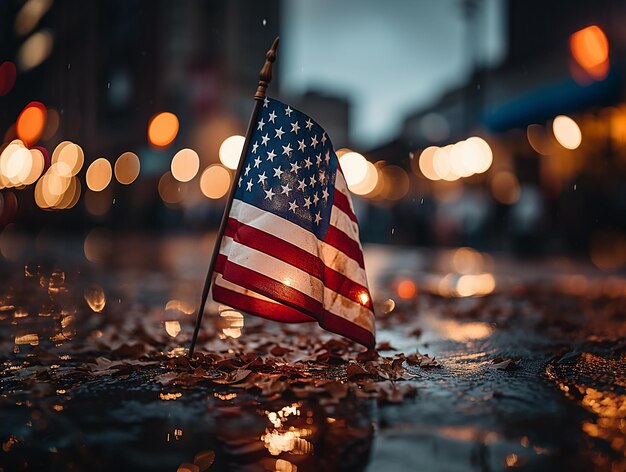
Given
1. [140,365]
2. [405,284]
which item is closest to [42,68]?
[405,284]

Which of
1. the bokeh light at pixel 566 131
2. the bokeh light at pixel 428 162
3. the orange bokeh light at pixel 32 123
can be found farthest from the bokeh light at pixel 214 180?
the bokeh light at pixel 566 131

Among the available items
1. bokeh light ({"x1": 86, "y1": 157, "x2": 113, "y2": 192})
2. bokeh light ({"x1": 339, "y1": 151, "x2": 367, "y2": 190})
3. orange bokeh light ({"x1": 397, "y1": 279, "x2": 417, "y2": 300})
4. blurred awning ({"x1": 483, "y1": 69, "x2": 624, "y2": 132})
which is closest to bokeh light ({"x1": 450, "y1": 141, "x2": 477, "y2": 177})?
blurred awning ({"x1": 483, "y1": 69, "x2": 624, "y2": 132})

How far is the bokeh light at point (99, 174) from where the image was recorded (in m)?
54.6

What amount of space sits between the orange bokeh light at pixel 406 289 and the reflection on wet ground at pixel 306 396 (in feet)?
7.32

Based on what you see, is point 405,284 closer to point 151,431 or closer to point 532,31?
point 151,431

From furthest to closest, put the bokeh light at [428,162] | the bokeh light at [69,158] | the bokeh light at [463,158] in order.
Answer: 1. the bokeh light at [69,158]
2. the bokeh light at [428,162]
3. the bokeh light at [463,158]

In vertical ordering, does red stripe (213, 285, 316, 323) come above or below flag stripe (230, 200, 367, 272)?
below

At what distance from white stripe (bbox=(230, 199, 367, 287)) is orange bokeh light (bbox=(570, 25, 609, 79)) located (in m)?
16.5

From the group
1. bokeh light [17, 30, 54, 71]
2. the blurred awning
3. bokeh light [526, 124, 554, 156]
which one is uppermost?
bokeh light [17, 30, 54, 71]

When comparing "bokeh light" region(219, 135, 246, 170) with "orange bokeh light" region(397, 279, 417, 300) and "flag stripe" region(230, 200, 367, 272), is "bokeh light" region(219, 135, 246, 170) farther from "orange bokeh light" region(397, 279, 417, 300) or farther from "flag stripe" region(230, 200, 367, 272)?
"flag stripe" region(230, 200, 367, 272)

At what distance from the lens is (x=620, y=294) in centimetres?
1104

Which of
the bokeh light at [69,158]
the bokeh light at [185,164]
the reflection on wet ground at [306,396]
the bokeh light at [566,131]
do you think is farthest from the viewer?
the bokeh light at [69,158]

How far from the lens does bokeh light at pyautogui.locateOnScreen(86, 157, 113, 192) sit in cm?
5459

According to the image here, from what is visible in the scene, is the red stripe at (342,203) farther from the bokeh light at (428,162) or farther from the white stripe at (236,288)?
the bokeh light at (428,162)
